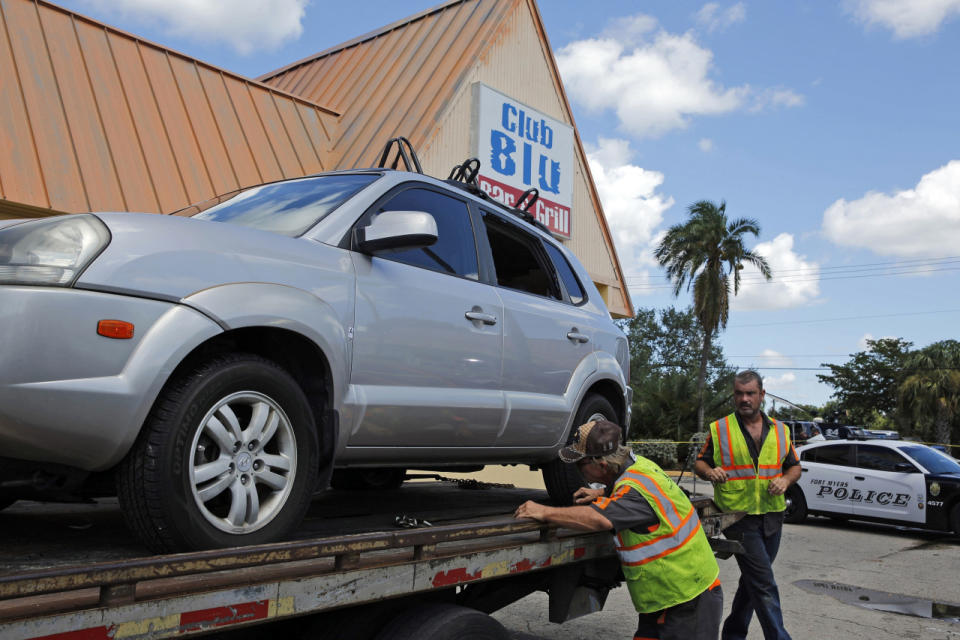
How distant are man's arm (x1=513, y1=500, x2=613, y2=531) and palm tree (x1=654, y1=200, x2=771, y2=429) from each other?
3284cm

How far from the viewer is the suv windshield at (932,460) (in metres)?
11.7

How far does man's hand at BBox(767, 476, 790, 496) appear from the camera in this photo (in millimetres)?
5039

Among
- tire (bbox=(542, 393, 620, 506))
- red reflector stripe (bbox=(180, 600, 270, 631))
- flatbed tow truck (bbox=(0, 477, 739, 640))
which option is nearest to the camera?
flatbed tow truck (bbox=(0, 477, 739, 640))

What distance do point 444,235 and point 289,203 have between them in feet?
2.47

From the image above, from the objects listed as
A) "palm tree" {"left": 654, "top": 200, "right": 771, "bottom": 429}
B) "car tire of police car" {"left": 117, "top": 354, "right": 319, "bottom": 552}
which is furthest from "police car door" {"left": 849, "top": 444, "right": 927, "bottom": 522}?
"palm tree" {"left": 654, "top": 200, "right": 771, "bottom": 429}

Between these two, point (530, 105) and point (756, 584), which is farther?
point (530, 105)

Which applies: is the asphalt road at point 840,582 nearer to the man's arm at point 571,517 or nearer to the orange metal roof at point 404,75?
the man's arm at point 571,517

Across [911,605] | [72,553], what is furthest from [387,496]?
[911,605]

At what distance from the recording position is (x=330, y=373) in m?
3.01

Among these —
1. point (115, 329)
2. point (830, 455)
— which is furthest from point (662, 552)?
point (830, 455)

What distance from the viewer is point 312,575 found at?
8.25 ft

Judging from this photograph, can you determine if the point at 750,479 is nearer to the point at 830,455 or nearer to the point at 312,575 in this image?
the point at 312,575

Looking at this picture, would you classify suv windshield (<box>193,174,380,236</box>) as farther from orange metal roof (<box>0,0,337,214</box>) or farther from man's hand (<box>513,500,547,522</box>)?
orange metal roof (<box>0,0,337,214</box>)

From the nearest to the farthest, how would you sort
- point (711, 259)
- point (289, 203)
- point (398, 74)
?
1. point (289, 203)
2. point (398, 74)
3. point (711, 259)
